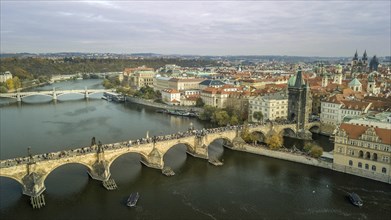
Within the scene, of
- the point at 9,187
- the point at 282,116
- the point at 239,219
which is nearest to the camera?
the point at 239,219

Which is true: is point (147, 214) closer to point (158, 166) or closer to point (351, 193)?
point (158, 166)

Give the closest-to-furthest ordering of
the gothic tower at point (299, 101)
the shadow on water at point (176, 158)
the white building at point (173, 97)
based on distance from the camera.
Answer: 1. the shadow on water at point (176, 158)
2. the gothic tower at point (299, 101)
3. the white building at point (173, 97)

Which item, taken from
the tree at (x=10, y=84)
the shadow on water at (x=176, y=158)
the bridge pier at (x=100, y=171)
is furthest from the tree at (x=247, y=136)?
the tree at (x=10, y=84)

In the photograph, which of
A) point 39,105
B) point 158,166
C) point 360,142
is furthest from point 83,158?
point 39,105

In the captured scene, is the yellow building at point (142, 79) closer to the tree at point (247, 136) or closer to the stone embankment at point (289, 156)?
the tree at point (247, 136)

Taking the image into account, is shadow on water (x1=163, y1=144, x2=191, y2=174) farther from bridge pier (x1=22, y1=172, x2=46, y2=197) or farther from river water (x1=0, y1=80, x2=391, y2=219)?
bridge pier (x1=22, y1=172, x2=46, y2=197)

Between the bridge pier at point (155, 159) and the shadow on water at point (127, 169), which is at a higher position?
the bridge pier at point (155, 159)
